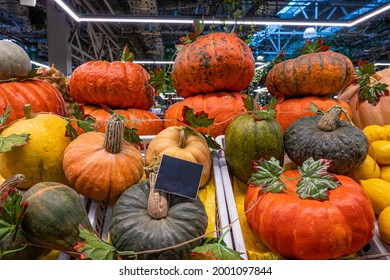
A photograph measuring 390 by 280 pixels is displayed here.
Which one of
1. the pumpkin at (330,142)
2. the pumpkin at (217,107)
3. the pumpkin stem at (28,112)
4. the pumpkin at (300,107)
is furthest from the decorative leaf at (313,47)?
the pumpkin stem at (28,112)

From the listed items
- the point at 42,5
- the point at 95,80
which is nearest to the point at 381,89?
the point at 95,80

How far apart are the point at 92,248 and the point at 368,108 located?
1.56 metres

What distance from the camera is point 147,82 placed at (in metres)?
1.92

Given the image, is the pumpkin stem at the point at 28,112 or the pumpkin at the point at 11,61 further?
the pumpkin at the point at 11,61

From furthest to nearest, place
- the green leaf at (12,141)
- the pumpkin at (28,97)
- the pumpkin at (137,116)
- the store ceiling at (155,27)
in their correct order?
the store ceiling at (155,27), the pumpkin at (137,116), the pumpkin at (28,97), the green leaf at (12,141)

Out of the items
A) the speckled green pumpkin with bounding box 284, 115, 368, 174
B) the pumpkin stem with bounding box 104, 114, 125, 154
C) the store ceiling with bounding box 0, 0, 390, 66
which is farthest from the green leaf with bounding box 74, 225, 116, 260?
the store ceiling with bounding box 0, 0, 390, 66

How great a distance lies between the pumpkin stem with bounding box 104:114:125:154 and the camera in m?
1.05

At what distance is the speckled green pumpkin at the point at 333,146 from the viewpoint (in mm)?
1100

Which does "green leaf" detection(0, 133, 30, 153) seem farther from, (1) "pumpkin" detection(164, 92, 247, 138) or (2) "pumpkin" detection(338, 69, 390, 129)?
(2) "pumpkin" detection(338, 69, 390, 129)

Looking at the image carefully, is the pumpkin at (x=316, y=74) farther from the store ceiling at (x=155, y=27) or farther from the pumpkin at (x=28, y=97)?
the store ceiling at (x=155, y=27)

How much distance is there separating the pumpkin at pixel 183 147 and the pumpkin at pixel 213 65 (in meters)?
0.50

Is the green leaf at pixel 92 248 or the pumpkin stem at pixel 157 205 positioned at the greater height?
the pumpkin stem at pixel 157 205

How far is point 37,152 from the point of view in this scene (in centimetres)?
109

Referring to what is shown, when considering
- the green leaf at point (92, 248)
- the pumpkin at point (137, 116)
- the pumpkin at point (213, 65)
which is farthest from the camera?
the pumpkin at point (137, 116)
